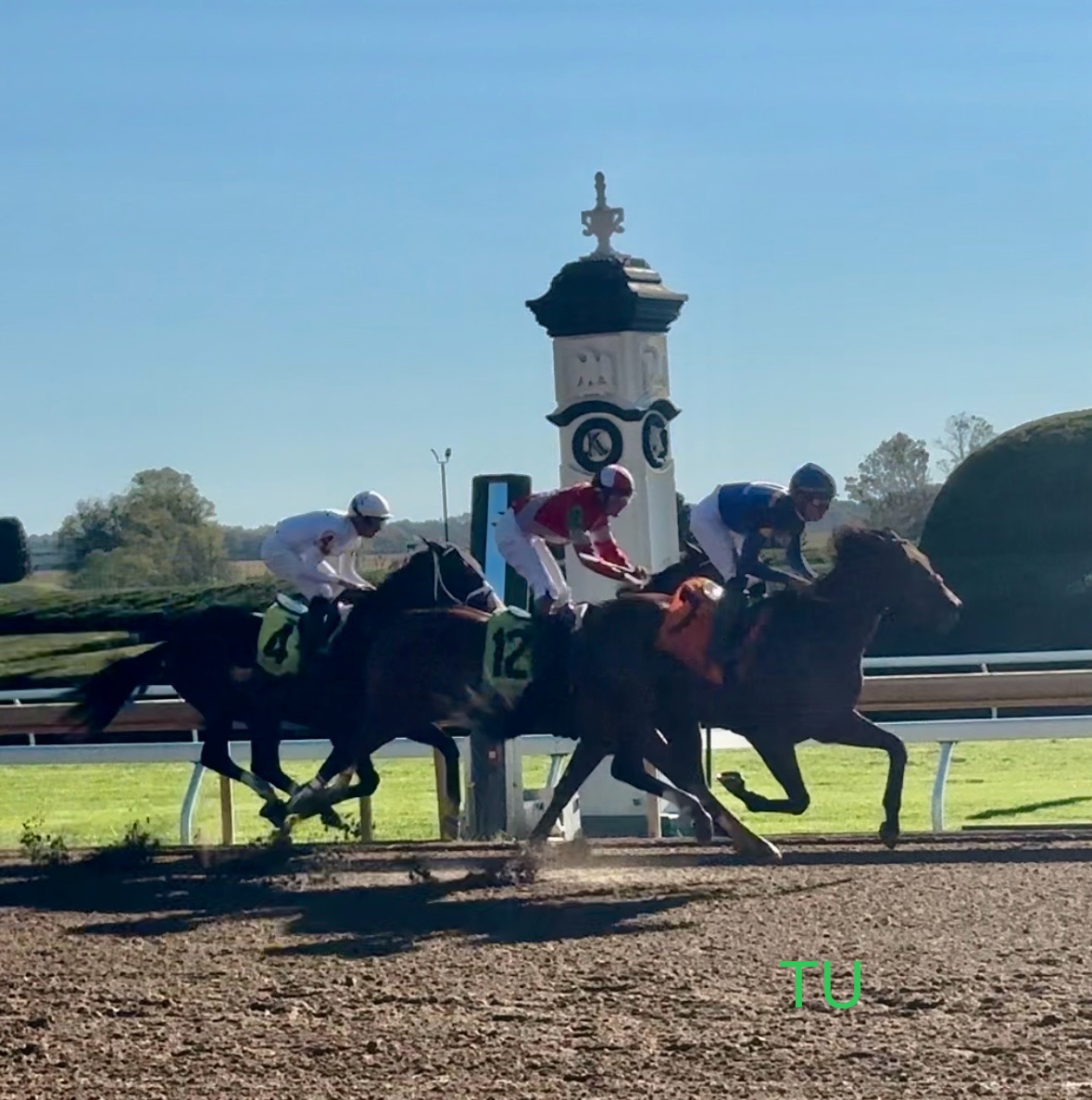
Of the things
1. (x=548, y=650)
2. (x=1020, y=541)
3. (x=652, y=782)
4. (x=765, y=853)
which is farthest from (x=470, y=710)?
(x=1020, y=541)

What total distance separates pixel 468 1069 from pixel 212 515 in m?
19.8

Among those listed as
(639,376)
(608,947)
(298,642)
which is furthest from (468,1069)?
(639,376)

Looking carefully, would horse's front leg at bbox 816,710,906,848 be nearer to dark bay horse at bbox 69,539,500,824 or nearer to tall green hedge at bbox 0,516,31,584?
dark bay horse at bbox 69,539,500,824

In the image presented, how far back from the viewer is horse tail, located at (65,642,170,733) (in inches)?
341

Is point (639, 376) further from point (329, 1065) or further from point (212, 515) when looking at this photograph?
point (212, 515)

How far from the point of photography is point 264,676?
8.41 meters

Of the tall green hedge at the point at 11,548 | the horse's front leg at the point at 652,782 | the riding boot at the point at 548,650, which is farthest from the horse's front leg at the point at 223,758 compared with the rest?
the tall green hedge at the point at 11,548

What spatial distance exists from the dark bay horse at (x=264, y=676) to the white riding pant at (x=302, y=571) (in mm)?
117

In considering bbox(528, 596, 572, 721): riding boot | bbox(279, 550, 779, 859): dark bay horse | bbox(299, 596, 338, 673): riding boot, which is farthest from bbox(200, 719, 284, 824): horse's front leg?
bbox(528, 596, 572, 721): riding boot

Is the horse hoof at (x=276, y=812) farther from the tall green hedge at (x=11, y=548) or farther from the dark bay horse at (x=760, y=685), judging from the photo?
the tall green hedge at (x=11, y=548)

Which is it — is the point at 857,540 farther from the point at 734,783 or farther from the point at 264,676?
the point at 264,676

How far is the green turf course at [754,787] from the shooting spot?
32.4ft

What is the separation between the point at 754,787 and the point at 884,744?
13.4 ft

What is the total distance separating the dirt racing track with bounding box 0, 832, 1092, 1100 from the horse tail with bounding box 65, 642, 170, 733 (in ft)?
3.45
